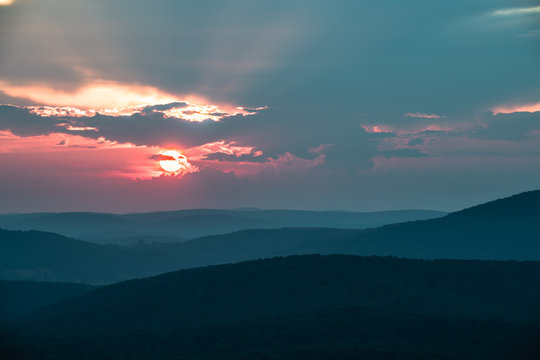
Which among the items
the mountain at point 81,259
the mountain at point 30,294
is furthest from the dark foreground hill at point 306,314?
the mountain at point 81,259

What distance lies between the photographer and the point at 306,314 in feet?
183

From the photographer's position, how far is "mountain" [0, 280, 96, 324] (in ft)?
290

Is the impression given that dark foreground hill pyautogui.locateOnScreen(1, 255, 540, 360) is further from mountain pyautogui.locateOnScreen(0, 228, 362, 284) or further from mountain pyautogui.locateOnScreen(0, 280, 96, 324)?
mountain pyautogui.locateOnScreen(0, 228, 362, 284)

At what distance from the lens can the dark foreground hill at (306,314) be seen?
150 ft

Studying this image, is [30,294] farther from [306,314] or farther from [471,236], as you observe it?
[471,236]

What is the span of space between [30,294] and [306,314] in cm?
6166

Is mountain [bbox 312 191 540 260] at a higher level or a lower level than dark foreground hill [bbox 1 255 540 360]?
higher

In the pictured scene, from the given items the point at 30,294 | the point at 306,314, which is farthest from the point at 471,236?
the point at 30,294

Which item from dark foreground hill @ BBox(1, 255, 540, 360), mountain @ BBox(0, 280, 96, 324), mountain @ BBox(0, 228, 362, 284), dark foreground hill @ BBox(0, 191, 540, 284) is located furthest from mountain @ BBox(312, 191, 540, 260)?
mountain @ BBox(0, 280, 96, 324)

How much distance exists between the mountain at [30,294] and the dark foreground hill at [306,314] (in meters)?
15.6

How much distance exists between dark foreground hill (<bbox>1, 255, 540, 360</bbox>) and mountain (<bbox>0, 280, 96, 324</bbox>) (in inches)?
614

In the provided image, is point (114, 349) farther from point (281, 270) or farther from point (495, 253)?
point (495, 253)

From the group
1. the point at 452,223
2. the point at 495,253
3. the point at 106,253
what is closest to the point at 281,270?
the point at 495,253

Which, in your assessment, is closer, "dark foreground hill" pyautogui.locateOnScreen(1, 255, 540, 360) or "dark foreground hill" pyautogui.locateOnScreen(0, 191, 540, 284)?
Result: "dark foreground hill" pyautogui.locateOnScreen(1, 255, 540, 360)
